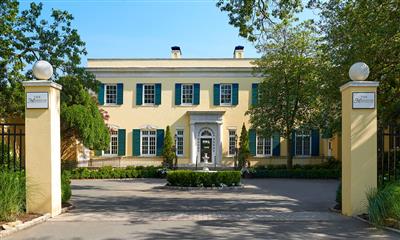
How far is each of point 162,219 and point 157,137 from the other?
23.6 metres

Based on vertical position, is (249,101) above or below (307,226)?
above

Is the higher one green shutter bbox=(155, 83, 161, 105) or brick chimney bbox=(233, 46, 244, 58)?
brick chimney bbox=(233, 46, 244, 58)

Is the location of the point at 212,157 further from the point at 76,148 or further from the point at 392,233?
the point at 392,233

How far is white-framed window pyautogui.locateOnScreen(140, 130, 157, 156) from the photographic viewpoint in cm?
3278

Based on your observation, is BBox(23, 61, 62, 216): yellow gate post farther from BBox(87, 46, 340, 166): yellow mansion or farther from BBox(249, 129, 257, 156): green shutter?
BBox(249, 129, 257, 156): green shutter

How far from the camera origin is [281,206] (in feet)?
39.7

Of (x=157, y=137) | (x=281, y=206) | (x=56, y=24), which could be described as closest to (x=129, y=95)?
(x=157, y=137)

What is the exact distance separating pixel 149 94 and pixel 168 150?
435 centimetres

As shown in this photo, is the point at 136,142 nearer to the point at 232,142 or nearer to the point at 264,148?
the point at 232,142

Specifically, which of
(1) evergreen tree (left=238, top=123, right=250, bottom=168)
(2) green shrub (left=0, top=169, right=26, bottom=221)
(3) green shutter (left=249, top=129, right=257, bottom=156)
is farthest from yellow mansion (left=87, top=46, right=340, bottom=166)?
(2) green shrub (left=0, top=169, right=26, bottom=221)

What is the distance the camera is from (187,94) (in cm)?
3300

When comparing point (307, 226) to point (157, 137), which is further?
point (157, 137)

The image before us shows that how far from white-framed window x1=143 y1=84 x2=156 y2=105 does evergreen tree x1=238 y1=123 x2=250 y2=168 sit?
6.68 metres

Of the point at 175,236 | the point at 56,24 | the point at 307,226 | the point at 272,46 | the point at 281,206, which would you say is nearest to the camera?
the point at 175,236
